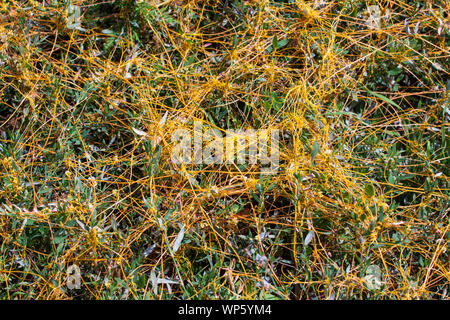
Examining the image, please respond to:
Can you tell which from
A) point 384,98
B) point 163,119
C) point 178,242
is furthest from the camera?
point 384,98

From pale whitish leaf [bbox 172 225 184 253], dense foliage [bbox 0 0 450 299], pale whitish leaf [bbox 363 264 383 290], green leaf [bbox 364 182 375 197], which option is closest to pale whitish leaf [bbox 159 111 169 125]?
dense foliage [bbox 0 0 450 299]

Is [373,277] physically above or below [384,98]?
below

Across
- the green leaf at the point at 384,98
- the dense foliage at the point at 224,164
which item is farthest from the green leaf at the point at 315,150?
the green leaf at the point at 384,98

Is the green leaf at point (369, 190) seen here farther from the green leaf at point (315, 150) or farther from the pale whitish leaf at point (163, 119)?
the pale whitish leaf at point (163, 119)

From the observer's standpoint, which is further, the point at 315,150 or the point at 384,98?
the point at 384,98

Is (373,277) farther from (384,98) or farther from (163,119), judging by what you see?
(163,119)

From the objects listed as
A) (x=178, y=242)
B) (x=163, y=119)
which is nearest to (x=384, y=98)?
(x=163, y=119)

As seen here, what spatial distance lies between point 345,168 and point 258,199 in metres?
0.49

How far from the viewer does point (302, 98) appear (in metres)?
2.59


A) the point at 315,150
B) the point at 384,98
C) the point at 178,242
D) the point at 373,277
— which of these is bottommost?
the point at 373,277

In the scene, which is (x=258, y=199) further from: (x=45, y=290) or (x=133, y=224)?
(x=45, y=290)

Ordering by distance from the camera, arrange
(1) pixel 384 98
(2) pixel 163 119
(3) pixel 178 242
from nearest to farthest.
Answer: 1. (3) pixel 178 242
2. (2) pixel 163 119
3. (1) pixel 384 98

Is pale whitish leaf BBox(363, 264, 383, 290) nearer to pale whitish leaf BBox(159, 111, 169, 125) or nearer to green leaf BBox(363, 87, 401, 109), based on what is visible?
green leaf BBox(363, 87, 401, 109)

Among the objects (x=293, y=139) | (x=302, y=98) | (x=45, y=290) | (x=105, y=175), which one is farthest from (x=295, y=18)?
(x=45, y=290)
